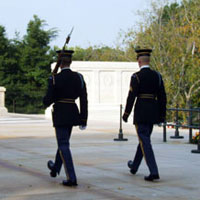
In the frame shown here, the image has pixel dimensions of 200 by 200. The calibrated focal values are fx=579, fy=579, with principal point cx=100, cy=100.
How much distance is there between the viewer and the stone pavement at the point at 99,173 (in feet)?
24.9

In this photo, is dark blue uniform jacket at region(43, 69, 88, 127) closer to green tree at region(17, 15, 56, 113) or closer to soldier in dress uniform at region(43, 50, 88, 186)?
soldier in dress uniform at region(43, 50, 88, 186)

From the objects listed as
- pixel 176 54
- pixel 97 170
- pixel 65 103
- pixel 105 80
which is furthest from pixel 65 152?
pixel 105 80

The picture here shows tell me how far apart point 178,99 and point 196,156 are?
15.6 m

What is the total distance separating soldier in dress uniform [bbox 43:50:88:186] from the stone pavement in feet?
1.29

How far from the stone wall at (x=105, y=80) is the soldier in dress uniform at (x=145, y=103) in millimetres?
22553

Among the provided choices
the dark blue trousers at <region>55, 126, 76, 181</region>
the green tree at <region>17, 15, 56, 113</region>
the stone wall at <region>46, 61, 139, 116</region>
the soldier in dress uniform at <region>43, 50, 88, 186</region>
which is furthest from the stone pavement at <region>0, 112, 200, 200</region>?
the green tree at <region>17, 15, 56, 113</region>

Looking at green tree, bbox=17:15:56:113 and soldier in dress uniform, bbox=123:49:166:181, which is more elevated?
green tree, bbox=17:15:56:113

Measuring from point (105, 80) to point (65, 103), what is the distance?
81.4 ft

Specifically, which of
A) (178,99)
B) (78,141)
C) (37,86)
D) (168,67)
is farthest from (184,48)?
(37,86)

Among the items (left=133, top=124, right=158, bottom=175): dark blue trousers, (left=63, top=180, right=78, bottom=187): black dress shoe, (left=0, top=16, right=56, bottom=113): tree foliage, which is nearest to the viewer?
(left=63, top=180, right=78, bottom=187): black dress shoe

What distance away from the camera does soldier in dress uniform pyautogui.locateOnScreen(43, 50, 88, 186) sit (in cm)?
821

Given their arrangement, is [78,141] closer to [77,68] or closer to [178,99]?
[178,99]

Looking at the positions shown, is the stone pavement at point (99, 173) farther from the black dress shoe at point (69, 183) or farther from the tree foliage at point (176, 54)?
the tree foliage at point (176, 54)

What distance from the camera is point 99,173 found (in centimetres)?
944
